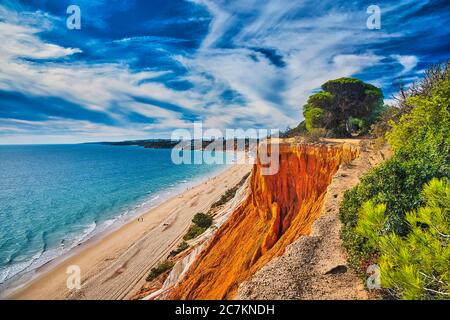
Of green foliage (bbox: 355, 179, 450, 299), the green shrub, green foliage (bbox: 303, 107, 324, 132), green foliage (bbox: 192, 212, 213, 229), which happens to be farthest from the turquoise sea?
green foliage (bbox: 303, 107, 324, 132)

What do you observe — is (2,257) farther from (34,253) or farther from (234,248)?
(234,248)

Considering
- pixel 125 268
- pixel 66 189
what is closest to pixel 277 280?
pixel 125 268

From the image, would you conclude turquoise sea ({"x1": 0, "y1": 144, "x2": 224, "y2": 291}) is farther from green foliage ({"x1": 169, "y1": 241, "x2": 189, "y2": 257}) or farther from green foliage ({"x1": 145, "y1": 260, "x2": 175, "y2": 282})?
green foliage ({"x1": 169, "y1": 241, "x2": 189, "y2": 257})

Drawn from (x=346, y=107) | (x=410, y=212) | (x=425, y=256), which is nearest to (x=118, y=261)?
(x=410, y=212)

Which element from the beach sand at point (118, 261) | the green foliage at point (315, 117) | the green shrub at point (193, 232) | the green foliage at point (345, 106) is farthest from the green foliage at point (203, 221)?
the green foliage at point (345, 106)

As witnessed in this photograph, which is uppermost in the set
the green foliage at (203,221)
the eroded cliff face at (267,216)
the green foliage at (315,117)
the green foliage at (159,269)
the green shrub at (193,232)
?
the green foliage at (315,117)

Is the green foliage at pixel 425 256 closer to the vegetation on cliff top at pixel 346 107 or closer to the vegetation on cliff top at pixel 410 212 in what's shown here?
the vegetation on cliff top at pixel 410 212
